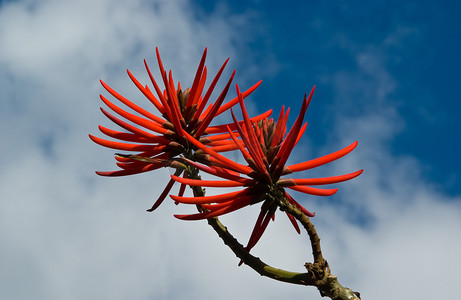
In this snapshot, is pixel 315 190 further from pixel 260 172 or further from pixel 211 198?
pixel 211 198

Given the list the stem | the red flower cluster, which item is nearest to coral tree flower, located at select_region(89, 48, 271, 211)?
the red flower cluster

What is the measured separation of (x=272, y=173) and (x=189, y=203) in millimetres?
304

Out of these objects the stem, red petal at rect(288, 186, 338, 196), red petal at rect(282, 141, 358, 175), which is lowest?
the stem

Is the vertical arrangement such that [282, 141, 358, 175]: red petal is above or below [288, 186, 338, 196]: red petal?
above

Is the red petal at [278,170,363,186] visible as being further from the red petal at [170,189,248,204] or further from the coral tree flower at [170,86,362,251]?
the red petal at [170,189,248,204]

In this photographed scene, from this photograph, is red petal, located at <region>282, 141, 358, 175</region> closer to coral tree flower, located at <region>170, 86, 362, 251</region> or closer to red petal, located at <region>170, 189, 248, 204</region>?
coral tree flower, located at <region>170, 86, 362, 251</region>

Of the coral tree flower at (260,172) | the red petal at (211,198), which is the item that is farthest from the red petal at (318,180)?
the red petal at (211,198)

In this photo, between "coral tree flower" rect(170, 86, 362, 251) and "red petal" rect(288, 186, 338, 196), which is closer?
"coral tree flower" rect(170, 86, 362, 251)

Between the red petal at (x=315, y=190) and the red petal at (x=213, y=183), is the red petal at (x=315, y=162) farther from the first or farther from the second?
the red petal at (x=213, y=183)

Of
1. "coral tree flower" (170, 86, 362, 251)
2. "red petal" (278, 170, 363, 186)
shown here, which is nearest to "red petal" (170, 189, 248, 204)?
"coral tree flower" (170, 86, 362, 251)

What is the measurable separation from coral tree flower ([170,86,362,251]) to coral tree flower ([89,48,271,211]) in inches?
6.9

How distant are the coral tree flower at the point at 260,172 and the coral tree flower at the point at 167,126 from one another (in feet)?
0.57

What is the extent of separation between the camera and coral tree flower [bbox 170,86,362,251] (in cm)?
165

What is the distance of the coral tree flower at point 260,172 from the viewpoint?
165 cm
